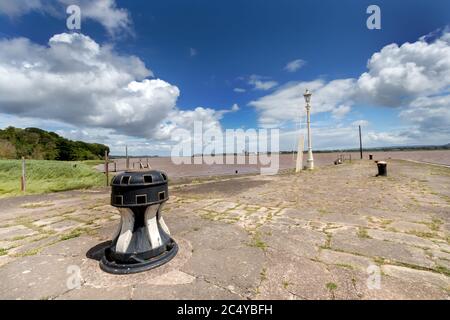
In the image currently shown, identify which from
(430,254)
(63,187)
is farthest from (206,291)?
(63,187)

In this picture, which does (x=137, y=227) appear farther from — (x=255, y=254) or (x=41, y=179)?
(x=41, y=179)

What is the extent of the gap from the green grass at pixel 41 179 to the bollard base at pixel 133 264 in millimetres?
7740

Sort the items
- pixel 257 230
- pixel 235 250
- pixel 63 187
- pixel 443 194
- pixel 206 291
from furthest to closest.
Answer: pixel 63 187
pixel 443 194
pixel 257 230
pixel 235 250
pixel 206 291

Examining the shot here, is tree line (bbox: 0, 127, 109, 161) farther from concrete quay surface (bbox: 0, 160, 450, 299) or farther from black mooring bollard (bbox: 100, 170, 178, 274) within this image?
black mooring bollard (bbox: 100, 170, 178, 274)

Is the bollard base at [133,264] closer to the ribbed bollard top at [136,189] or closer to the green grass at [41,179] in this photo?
the ribbed bollard top at [136,189]

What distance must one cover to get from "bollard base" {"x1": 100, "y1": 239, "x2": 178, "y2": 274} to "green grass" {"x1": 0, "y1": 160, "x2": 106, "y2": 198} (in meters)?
7.74

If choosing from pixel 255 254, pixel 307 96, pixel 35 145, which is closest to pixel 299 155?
pixel 307 96

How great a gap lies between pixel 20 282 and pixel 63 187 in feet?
26.9

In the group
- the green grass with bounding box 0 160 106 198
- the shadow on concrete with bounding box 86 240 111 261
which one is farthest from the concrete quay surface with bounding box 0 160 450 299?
the green grass with bounding box 0 160 106 198

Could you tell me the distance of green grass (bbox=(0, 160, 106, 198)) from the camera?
8.49 meters

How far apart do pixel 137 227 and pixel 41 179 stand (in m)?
11.9

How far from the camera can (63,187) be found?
8.98m

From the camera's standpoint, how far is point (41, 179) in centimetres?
1120
